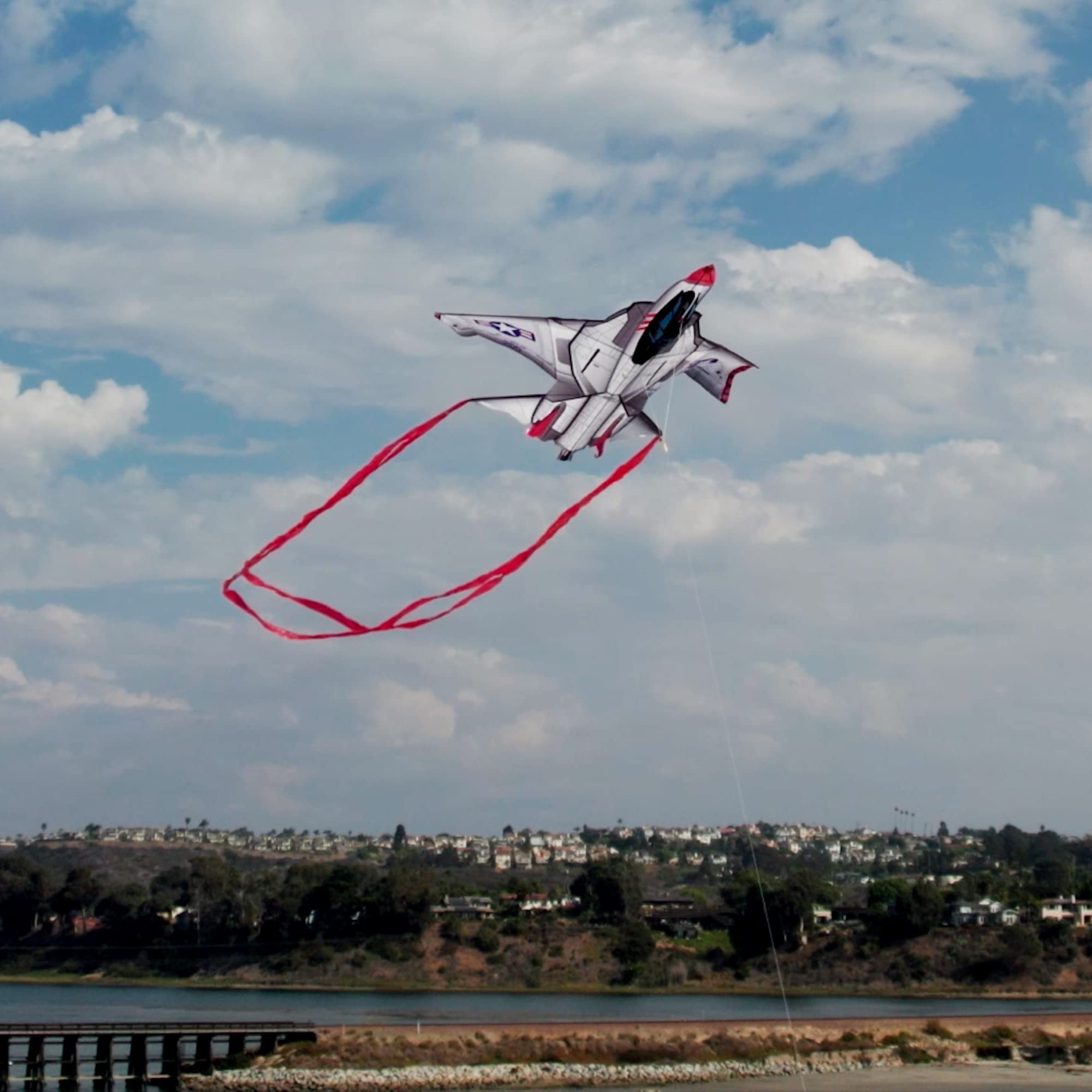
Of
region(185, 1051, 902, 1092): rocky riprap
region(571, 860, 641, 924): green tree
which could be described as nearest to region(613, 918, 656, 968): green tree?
region(571, 860, 641, 924): green tree

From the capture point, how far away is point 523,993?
414ft

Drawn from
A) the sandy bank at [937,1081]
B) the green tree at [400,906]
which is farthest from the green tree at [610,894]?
the sandy bank at [937,1081]

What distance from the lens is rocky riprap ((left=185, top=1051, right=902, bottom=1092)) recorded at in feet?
213

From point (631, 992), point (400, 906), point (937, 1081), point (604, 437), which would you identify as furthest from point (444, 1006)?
point (604, 437)

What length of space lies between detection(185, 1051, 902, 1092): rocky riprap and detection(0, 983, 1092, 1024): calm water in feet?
77.8

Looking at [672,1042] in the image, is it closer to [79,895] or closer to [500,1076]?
[500,1076]

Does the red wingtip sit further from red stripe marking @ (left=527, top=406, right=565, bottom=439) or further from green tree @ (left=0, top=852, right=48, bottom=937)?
green tree @ (left=0, top=852, right=48, bottom=937)

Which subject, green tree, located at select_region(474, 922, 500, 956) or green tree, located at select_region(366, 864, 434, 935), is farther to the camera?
green tree, located at select_region(366, 864, 434, 935)

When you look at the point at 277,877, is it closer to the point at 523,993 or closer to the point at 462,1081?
the point at 523,993

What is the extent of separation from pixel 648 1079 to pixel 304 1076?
14.9 meters

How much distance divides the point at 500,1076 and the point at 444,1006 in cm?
4749

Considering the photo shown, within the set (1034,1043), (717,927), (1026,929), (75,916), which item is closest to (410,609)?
(1034,1043)

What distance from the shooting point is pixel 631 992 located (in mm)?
126625

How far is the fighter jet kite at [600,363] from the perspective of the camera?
32.0 m
